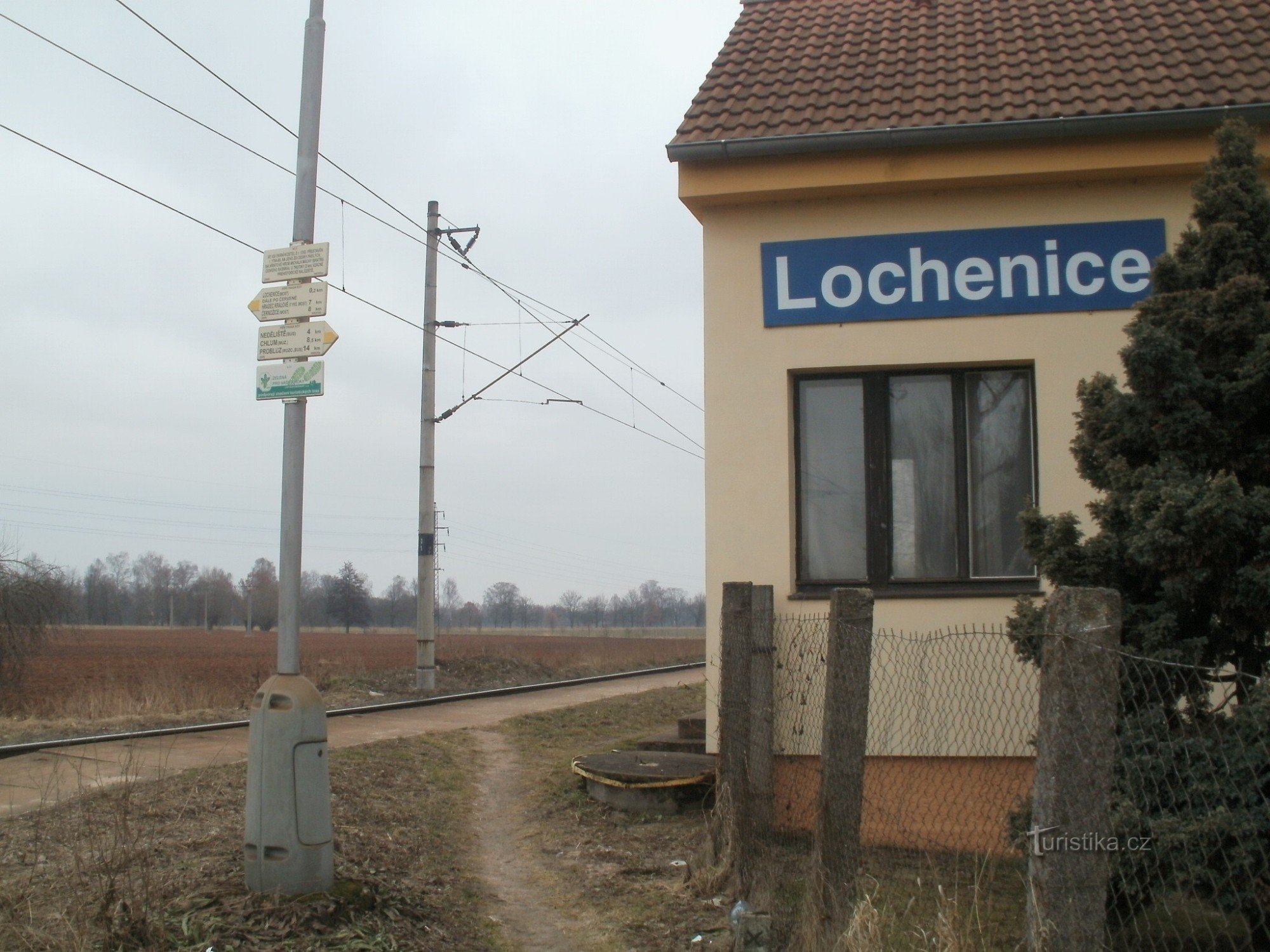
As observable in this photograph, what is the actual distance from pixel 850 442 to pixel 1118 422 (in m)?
3.37

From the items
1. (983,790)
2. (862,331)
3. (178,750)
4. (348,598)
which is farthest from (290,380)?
(348,598)

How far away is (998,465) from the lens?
8.02 metres

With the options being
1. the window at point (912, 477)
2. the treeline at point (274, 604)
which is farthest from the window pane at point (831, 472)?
the treeline at point (274, 604)

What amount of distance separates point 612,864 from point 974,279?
4466mm

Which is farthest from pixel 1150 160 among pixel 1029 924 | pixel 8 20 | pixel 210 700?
pixel 210 700

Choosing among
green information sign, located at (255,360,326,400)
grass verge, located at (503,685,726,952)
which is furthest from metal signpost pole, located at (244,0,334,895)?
grass verge, located at (503,685,726,952)

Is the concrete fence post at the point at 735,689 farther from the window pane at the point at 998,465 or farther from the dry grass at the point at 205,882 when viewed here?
the window pane at the point at 998,465

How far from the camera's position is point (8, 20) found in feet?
31.5

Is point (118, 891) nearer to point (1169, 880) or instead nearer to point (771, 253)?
point (1169, 880)

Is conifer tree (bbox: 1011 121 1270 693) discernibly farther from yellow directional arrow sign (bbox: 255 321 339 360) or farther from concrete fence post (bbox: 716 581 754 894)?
yellow directional arrow sign (bbox: 255 321 339 360)

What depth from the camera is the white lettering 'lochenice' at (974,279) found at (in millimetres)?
7797

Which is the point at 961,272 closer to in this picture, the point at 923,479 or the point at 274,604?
the point at 923,479

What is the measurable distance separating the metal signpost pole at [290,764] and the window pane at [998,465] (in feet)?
14.5

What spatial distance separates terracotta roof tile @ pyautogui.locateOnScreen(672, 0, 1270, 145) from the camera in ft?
25.7
